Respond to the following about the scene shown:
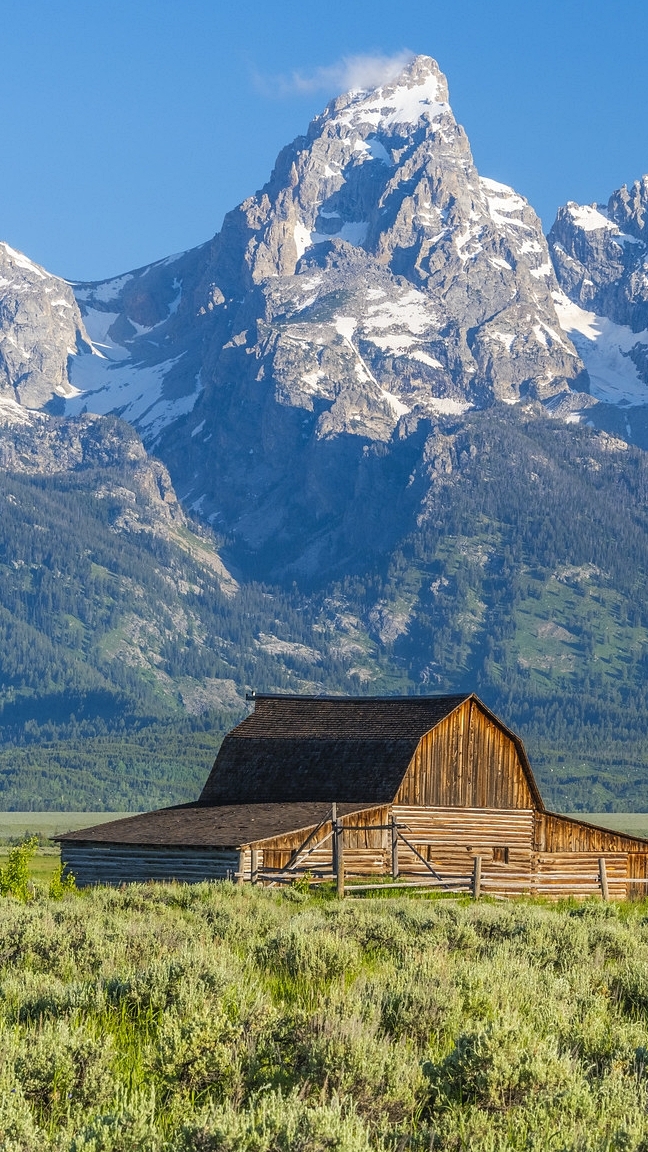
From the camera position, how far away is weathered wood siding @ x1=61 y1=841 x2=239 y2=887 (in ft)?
142

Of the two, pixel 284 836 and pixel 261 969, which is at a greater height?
pixel 284 836

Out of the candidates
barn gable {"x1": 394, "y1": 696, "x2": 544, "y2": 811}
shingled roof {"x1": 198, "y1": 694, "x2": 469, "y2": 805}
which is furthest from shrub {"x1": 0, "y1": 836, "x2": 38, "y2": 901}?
barn gable {"x1": 394, "y1": 696, "x2": 544, "y2": 811}

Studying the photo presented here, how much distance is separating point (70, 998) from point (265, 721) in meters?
42.0

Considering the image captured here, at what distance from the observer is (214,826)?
4672 cm

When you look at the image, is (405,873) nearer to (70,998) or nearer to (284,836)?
(284,836)

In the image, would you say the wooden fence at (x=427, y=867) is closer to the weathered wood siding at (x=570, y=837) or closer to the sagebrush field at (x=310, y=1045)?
the weathered wood siding at (x=570, y=837)

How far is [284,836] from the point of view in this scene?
140ft

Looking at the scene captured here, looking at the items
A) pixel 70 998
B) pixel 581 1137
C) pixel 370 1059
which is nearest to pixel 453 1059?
pixel 370 1059

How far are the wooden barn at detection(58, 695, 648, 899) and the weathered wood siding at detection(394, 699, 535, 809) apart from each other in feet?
0.16

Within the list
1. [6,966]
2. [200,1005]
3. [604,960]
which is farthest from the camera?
[604,960]

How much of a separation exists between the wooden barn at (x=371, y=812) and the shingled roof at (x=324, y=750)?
5cm

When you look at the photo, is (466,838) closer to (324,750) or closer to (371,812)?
(371,812)

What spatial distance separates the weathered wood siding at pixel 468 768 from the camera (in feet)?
161

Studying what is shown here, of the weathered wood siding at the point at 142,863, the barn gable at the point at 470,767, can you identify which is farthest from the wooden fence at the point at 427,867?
the weathered wood siding at the point at 142,863
